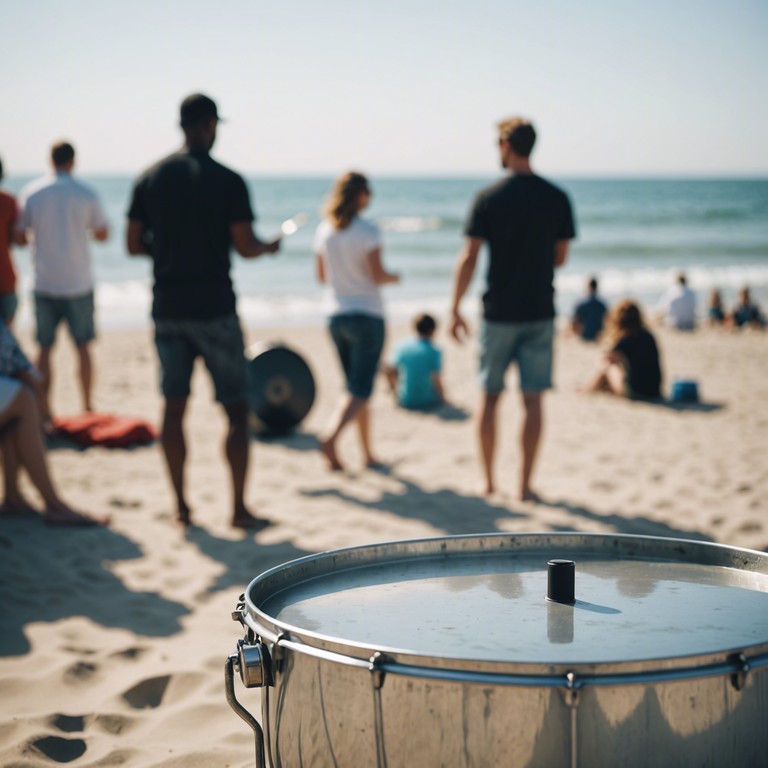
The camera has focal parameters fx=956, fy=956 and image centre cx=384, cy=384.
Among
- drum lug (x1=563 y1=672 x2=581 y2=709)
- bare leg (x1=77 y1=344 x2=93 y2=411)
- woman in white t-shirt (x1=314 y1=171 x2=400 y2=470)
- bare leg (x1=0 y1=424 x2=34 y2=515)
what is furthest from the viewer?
bare leg (x1=77 y1=344 x2=93 y2=411)

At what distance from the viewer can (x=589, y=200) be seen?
193 ft

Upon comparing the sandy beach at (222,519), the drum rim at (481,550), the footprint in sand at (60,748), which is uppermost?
the drum rim at (481,550)

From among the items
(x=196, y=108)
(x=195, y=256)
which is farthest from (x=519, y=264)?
(x=196, y=108)

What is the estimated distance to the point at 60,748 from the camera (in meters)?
2.76

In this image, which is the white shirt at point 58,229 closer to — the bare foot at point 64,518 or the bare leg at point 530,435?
the bare foot at point 64,518

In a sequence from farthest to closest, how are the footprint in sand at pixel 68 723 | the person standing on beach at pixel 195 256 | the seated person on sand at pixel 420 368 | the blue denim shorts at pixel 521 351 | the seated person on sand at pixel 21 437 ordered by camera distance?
the seated person on sand at pixel 420 368
the blue denim shorts at pixel 521 351
the person standing on beach at pixel 195 256
the seated person on sand at pixel 21 437
the footprint in sand at pixel 68 723

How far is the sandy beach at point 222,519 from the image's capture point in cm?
301

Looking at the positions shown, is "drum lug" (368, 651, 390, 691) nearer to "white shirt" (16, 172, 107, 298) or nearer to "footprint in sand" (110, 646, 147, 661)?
"footprint in sand" (110, 646, 147, 661)

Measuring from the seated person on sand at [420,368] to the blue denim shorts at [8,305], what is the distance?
332 cm

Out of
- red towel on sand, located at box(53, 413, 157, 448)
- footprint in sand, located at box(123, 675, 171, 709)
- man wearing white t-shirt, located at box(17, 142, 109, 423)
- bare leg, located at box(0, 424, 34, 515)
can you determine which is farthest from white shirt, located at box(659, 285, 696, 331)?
footprint in sand, located at box(123, 675, 171, 709)

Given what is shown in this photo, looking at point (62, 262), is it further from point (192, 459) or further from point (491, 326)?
point (491, 326)

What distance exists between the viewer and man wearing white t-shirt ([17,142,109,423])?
671cm

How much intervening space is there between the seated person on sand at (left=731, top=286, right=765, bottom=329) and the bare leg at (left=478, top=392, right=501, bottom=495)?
30.8 feet

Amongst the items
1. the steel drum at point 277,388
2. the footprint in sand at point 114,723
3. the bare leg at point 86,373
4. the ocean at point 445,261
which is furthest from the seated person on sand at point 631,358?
the ocean at point 445,261
